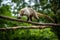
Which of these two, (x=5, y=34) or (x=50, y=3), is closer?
(x=5, y=34)

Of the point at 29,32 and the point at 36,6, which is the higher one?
the point at 36,6

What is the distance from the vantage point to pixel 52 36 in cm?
541

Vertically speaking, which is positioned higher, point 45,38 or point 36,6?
point 36,6

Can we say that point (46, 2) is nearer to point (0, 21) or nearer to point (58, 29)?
point (58, 29)

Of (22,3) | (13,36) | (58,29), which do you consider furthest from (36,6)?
(13,36)

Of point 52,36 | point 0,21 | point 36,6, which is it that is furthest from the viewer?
point 36,6

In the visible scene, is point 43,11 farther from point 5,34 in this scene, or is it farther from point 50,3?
point 5,34

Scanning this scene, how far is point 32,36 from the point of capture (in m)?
5.23

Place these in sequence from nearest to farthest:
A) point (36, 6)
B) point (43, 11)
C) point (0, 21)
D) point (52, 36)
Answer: point (0, 21) < point (52, 36) < point (43, 11) < point (36, 6)

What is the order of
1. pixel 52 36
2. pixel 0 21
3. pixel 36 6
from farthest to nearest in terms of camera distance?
pixel 36 6
pixel 52 36
pixel 0 21

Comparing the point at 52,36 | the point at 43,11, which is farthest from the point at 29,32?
the point at 43,11

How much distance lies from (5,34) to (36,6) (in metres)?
1.85

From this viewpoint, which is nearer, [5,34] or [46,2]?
[5,34]

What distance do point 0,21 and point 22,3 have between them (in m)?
1.85
